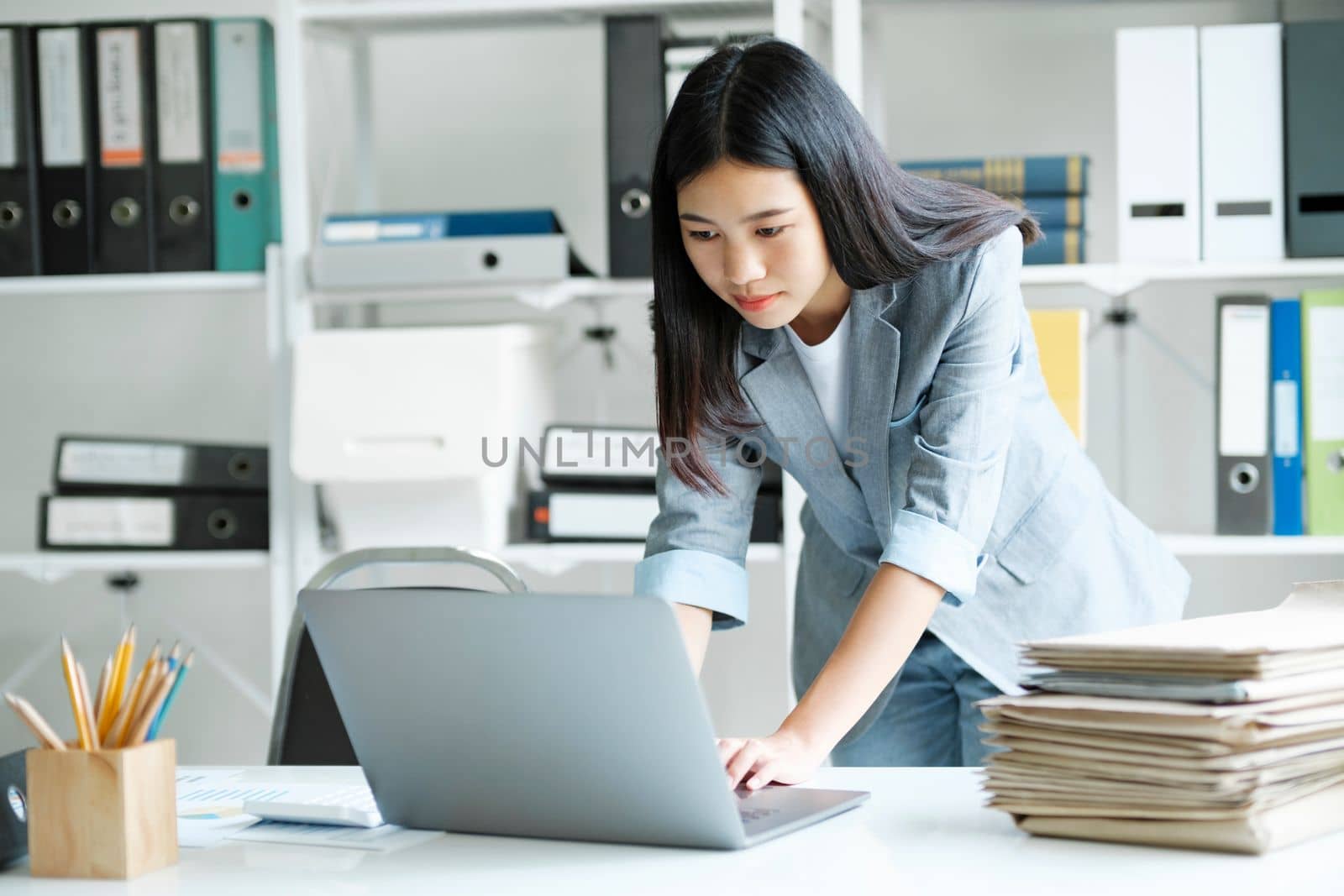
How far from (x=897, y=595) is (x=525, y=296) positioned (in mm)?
1134

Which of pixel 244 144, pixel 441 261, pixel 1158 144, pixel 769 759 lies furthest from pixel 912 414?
pixel 244 144

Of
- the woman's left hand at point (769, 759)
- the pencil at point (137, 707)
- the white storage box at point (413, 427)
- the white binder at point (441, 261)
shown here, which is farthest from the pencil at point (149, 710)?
the white binder at point (441, 261)

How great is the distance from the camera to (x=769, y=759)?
0.96 metres

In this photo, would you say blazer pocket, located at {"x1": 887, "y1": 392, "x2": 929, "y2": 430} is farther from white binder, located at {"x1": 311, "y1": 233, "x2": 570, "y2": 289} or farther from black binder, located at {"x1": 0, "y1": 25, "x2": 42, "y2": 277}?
black binder, located at {"x1": 0, "y1": 25, "x2": 42, "y2": 277}

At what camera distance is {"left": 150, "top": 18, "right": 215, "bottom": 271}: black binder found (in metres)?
2.10

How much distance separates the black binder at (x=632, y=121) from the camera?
204 centimetres

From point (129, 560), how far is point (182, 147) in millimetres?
624

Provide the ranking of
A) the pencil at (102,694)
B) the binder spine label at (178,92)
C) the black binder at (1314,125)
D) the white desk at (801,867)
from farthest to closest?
the binder spine label at (178,92), the black binder at (1314,125), the pencil at (102,694), the white desk at (801,867)

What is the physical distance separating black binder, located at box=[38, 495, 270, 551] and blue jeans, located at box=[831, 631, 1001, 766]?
1.12 meters

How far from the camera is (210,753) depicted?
8.32 feet

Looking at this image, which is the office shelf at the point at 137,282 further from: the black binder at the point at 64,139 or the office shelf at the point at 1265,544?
the office shelf at the point at 1265,544

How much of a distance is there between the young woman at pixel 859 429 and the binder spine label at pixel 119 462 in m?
1.11

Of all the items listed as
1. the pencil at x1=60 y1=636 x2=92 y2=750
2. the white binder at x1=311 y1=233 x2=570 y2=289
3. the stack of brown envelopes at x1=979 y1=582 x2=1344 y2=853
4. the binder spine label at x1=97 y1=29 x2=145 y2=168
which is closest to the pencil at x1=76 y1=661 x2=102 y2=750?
the pencil at x1=60 y1=636 x2=92 y2=750

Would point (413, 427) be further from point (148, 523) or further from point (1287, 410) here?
point (1287, 410)
